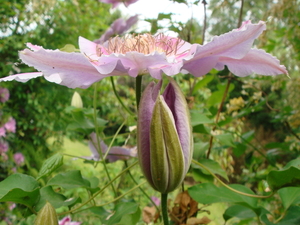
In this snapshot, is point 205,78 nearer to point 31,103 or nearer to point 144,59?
point 144,59

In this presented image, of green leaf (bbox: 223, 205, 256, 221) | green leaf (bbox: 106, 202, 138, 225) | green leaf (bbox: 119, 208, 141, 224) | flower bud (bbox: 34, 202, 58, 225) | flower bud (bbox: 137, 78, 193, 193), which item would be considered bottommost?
green leaf (bbox: 223, 205, 256, 221)

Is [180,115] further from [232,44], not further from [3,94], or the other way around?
[3,94]

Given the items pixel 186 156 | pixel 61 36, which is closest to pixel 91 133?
pixel 186 156

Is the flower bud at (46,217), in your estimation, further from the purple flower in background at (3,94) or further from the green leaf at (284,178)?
the purple flower in background at (3,94)

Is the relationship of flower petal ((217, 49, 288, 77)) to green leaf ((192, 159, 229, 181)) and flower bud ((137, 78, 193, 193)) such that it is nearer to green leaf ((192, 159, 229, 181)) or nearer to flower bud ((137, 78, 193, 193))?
flower bud ((137, 78, 193, 193))

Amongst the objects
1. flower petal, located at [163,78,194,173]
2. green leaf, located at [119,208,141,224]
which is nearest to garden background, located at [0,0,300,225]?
green leaf, located at [119,208,141,224]

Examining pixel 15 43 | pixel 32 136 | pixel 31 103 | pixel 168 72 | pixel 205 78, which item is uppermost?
pixel 168 72

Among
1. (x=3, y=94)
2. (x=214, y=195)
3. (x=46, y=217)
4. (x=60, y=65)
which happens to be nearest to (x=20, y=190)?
(x=46, y=217)
